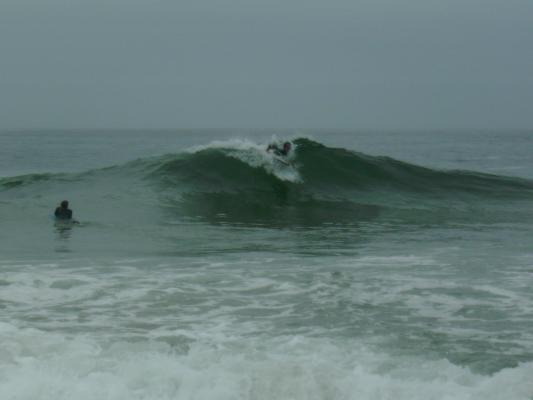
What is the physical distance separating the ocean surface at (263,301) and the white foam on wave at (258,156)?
10.5 feet

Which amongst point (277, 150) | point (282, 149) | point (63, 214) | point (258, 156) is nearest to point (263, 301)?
point (63, 214)

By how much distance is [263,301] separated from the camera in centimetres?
941

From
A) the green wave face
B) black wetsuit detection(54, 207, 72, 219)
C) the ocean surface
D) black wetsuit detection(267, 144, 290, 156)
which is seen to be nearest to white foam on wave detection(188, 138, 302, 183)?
the green wave face

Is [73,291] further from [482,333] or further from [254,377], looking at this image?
[482,333]

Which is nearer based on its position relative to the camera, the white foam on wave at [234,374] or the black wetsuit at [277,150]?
the white foam on wave at [234,374]

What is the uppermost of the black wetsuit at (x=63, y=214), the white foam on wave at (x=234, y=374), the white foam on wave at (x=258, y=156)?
the white foam on wave at (x=258, y=156)

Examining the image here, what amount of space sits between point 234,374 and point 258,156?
18.7 metres

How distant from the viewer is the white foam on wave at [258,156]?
79.8ft

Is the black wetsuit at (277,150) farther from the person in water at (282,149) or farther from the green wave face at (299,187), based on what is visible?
the green wave face at (299,187)

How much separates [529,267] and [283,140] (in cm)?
1562

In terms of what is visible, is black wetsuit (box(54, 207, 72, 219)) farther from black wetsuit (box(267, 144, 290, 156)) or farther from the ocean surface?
black wetsuit (box(267, 144, 290, 156))

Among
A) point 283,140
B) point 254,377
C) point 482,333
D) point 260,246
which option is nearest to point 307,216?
point 260,246

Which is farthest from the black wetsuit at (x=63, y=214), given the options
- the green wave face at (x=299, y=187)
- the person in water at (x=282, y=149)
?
the person in water at (x=282, y=149)

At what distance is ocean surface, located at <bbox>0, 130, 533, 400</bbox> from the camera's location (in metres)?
6.69
